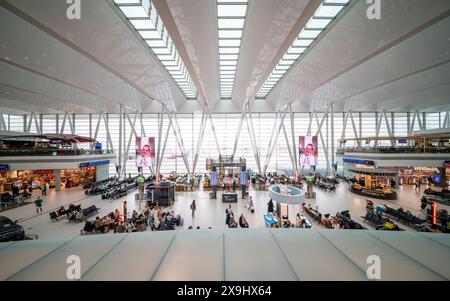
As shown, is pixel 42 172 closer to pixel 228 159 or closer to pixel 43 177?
pixel 43 177

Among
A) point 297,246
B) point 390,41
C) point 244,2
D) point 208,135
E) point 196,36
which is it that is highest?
point 244,2

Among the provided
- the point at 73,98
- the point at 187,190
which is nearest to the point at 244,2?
the point at 187,190

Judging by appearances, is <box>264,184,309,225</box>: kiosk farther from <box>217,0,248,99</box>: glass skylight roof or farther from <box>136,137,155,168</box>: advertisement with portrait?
<box>136,137,155,168</box>: advertisement with portrait

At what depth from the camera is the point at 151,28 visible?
10508 mm

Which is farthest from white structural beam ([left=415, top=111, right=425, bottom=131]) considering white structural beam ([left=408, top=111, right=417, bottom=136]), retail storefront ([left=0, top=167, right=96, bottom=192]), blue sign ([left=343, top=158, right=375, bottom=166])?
retail storefront ([left=0, top=167, right=96, bottom=192])

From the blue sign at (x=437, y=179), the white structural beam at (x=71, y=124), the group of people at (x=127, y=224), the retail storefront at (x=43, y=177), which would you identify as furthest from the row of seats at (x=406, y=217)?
the white structural beam at (x=71, y=124)

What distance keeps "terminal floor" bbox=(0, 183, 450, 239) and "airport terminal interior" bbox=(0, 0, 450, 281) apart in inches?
6.7

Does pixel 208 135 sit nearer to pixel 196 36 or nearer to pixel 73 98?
pixel 73 98

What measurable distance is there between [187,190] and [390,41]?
792 inches

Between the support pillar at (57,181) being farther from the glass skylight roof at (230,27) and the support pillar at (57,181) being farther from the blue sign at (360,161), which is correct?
the blue sign at (360,161)

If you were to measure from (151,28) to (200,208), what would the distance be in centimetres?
1217

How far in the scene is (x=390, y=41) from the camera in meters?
8.37

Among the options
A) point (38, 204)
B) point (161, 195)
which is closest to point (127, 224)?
point (161, 195)
